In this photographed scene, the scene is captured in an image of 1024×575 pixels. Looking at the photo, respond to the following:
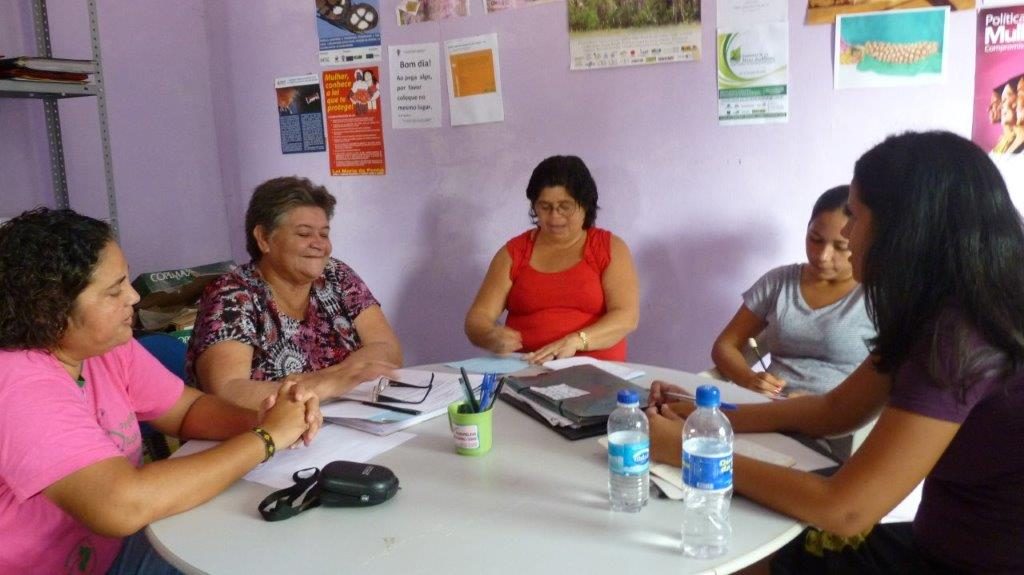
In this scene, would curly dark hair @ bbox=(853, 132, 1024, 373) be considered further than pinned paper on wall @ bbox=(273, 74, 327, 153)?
No

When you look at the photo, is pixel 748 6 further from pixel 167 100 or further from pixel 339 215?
pixel 167 100

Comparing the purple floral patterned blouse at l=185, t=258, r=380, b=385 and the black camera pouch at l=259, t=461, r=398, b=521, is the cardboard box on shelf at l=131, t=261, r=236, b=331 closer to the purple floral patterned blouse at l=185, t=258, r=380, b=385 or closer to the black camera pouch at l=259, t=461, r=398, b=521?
the purple floral patterned blouse at l=185, t=258, r=380, b=385

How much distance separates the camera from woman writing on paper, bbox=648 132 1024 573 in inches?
41.7

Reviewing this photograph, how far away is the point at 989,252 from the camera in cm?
108

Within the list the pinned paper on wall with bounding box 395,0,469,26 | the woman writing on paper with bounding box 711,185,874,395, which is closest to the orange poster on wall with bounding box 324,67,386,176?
the pinned paper on wall with bounding box 395,0,469,26

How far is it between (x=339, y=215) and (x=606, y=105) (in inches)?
50.9

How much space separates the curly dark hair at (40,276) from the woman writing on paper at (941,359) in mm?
1090

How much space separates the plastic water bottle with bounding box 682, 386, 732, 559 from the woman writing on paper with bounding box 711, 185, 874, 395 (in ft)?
3.37

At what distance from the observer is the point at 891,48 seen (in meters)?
2.18

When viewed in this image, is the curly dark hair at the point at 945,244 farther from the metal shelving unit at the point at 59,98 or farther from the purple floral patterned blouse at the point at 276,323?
the metal shelving unit at the point at 59,98

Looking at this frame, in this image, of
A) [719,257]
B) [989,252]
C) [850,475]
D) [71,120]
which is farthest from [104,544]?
[71,120]

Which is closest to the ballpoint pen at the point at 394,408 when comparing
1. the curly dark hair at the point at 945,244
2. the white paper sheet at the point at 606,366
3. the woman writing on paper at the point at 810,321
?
the white paper sheet at the point at 606,366

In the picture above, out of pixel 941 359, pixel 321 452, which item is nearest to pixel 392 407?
pixel 321 452

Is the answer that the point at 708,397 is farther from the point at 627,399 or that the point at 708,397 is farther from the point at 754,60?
the point at 754,60
